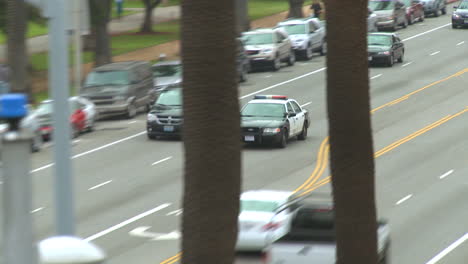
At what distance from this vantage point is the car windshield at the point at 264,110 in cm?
3469

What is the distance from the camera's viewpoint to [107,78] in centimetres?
4059

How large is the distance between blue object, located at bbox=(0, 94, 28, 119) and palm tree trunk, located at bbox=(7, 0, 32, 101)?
115 feet

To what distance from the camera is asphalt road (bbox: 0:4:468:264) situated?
23.9 m

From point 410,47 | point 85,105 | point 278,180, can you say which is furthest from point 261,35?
point 278,180

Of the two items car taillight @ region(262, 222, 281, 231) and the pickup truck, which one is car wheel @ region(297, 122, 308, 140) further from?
the pickup truck

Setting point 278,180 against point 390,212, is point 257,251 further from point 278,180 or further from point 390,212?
point 278,180

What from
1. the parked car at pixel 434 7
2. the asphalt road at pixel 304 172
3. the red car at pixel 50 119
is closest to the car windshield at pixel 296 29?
the asphalt road at pixel 304 172

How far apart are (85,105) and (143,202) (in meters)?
10.2

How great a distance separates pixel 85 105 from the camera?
36719 millimetres

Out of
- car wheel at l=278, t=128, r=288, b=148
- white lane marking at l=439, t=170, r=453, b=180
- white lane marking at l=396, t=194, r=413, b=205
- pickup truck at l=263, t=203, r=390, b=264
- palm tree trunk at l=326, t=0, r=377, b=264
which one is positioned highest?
palm tree trunk at l=326, t=0, r=377, b=264

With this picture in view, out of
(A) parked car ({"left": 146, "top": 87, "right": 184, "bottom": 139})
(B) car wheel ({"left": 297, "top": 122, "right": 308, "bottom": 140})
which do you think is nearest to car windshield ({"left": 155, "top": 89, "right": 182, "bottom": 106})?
(A) parked car ({"left": 146, "top": 87, "right": 184, "bottom": 139})

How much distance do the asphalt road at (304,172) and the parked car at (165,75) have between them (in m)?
2.46

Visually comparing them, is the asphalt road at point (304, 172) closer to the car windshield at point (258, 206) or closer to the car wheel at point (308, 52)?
the car windshield at point (258, 206)

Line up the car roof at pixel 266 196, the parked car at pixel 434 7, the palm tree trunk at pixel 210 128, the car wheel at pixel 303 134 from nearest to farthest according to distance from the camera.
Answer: the palm tree trunk at pixel 210 128 < the car roof at pixel 266 196 < the car wheel at pixel 303 134 < the parked car at pixel 434 7
